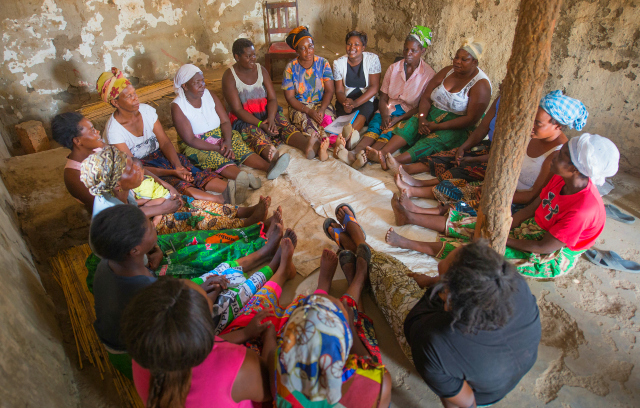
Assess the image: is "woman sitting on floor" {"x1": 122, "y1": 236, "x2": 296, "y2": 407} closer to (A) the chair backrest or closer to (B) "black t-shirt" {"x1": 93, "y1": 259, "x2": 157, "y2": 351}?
(B) "black t-shirt" {"x1": 93, "y1": 259, "x2": 157, "y2": 351}

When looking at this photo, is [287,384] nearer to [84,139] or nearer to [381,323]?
[381,323]

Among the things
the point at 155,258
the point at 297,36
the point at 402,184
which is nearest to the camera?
the point at 155,258

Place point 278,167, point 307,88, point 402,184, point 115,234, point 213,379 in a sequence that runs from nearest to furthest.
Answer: point 213,379 < point 115,234 < point 402,184 < point 278,167 < point 307,88

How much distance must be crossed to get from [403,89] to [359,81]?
54 cm

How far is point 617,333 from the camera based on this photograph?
6.96 ft

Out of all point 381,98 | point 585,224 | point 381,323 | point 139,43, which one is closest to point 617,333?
point 585,224

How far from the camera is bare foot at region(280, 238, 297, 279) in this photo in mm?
2492

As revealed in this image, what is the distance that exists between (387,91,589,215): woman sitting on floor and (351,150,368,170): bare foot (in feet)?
0.94

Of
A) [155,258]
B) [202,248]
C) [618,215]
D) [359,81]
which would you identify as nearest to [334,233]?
[202,248]

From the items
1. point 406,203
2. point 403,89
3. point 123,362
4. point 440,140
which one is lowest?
point 123,362

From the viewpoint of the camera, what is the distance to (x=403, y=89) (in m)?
4.21

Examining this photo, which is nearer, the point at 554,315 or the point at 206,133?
the point at 554,315

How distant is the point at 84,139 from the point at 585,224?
3111 mm

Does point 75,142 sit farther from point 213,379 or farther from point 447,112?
point 447,112
